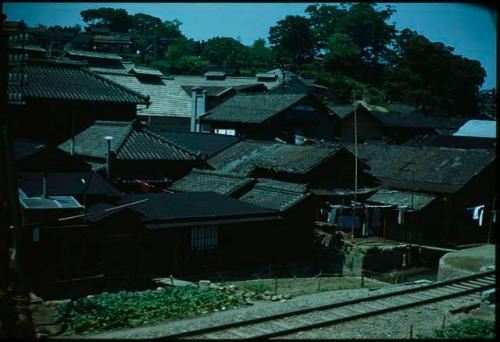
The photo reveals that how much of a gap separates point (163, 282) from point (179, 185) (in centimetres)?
917

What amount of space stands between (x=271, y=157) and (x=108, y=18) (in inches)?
3616

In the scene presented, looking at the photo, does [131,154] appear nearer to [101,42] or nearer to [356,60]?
[356,60]

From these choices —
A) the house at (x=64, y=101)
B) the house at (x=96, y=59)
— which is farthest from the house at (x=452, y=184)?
the house at (x=96, y=59)

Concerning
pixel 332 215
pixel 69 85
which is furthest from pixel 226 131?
pixel 332 215

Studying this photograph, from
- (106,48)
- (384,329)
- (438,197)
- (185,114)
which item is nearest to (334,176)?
(438,197)

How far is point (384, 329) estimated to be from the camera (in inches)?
521

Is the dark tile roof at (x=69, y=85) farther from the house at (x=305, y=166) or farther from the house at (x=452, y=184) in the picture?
the house at (x=452, y=184)

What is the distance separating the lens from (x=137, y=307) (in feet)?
46.4

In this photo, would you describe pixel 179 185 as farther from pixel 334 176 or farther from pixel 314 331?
pixel 314 331

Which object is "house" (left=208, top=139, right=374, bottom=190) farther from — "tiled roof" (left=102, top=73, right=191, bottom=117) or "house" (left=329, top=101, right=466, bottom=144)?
"house" (left=329, top=101, right=466, bottom=144)

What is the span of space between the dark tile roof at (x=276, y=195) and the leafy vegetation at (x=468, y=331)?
35.5 feet

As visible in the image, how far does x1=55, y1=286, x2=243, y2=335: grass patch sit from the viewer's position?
12898 mm

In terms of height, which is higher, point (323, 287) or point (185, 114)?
point (185, 114)

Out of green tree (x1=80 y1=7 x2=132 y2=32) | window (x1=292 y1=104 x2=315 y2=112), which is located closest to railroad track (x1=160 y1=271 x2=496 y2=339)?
window (x1=292 y1=104 x2=315 y2=112)
